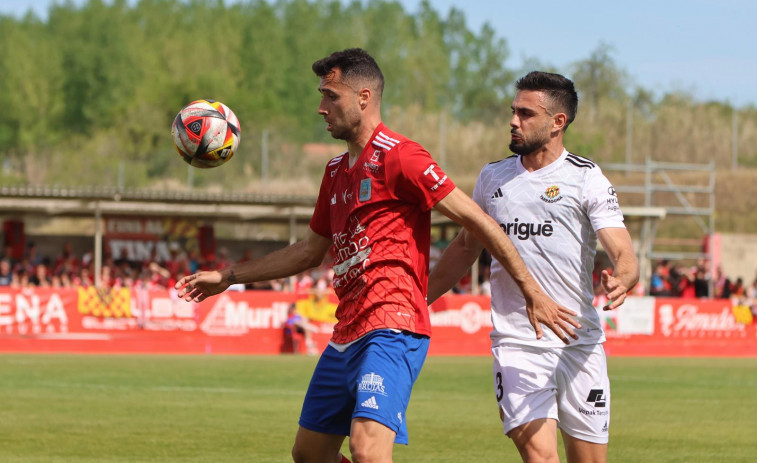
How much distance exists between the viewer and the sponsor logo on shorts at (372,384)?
18.3 ft

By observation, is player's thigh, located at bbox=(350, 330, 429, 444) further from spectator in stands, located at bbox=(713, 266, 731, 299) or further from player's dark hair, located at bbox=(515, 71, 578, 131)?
spectator in stands, located at bbox=(713, 266, 731, 299)

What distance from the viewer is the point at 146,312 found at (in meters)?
27.8

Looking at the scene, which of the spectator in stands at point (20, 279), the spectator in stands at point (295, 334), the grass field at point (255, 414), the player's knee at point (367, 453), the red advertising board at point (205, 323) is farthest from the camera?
the spectator in stands at point (20, 279)

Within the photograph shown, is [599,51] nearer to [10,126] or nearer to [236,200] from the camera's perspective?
[10,126]

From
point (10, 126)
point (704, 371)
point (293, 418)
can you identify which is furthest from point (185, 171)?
point (293, 418)

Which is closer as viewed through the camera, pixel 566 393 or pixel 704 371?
pixel 566 393

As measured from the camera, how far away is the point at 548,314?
569 cm

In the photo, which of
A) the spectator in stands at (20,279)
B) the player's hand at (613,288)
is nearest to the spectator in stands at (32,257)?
the spectator in stands at (20,279)

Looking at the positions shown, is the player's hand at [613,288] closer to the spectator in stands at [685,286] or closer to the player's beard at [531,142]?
the player's beard at [531,142]

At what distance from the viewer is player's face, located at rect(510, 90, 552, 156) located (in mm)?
6434

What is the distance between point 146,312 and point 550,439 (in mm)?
22675

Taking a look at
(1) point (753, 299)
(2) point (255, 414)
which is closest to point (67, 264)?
(1) point (753, 299)

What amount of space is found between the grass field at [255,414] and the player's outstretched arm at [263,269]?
3648 millimetres

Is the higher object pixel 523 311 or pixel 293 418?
pixel 523 311
